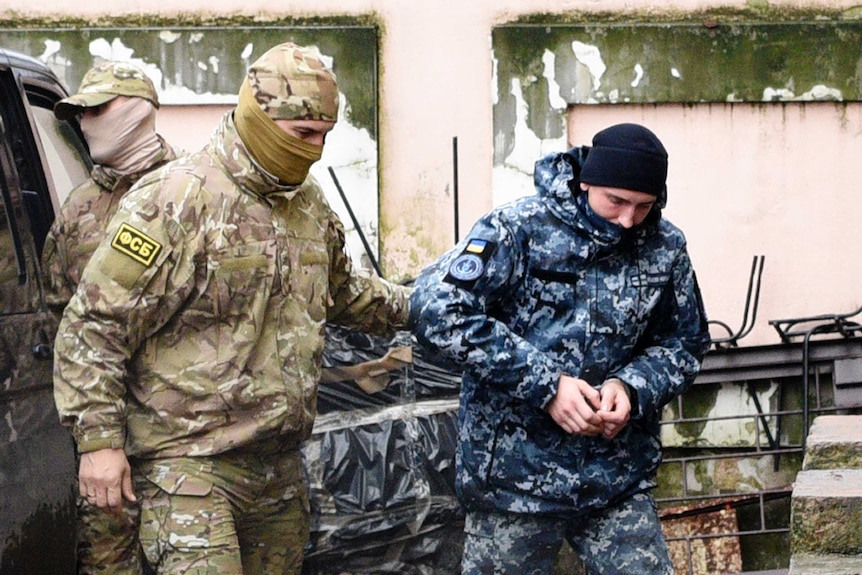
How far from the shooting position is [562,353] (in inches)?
142

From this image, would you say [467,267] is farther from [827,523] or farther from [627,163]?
[827,523]

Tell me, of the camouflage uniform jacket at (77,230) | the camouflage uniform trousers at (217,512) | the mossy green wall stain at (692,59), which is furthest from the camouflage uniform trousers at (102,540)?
the mossy green wall stain at (692,59)

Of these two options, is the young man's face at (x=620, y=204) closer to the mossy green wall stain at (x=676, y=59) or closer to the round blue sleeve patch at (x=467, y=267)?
the round blue sleeve patch at (x=467, y=267)

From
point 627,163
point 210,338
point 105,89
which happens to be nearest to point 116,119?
point 105,89

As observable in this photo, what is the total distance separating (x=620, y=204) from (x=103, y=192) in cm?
155

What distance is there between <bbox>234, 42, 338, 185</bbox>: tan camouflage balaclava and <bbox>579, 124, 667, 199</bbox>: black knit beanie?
2.16 ft

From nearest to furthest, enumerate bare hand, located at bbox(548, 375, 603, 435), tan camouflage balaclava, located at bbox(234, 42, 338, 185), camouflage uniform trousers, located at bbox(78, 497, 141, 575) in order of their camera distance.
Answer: bare hand, located at bbox(548, 375, 603, 435) → tan camouflage balaclava, located at bbox(234, 42, 338, 185) → camouflage uniform trousers, located at bbox(78, 497, 141, 575)

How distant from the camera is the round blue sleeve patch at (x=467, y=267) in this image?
139 inches

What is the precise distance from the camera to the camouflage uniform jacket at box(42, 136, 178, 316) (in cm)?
405

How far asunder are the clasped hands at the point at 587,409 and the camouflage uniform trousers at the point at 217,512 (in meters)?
0.73

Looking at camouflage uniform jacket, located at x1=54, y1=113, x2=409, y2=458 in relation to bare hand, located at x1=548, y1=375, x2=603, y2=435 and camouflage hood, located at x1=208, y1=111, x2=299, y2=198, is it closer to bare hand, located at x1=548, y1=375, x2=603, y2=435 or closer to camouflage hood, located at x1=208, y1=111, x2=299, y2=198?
camouflage hood, located at x1=208, y1=111, x2=299, y2=198

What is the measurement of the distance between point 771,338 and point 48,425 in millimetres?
4625

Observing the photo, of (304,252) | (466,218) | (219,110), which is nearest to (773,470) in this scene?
(466,218)

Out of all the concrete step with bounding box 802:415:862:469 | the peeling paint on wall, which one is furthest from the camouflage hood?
the peeling paint on wall
